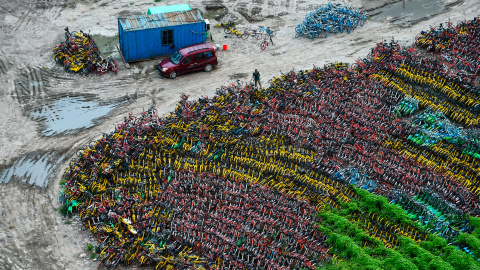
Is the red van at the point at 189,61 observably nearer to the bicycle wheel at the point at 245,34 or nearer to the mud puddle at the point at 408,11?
the bicycle wheel at the point at 245,34

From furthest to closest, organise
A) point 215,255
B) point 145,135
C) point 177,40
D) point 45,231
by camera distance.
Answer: point 177,40, point 145,135, point 45,231, point 215,255

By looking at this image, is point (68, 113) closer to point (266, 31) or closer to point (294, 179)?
point (294, 179)

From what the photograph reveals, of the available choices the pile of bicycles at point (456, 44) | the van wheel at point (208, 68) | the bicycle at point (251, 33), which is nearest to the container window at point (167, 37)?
the van wheel at point (208, 68)

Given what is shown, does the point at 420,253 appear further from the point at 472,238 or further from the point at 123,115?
the point at 123,115

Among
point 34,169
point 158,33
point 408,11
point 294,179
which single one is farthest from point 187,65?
point 408,11

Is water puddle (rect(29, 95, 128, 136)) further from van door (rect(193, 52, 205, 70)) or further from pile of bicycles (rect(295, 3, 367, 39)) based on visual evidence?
pile of bicycles (rect(295, 3, 367, 39))

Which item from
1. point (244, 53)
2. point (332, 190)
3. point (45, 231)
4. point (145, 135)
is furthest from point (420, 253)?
point (244, 53)
